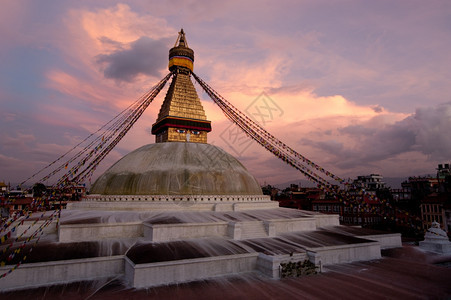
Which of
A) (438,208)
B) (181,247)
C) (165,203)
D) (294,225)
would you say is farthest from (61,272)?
(438,208)

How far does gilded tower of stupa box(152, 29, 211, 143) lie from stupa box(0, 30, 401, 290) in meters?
0.08

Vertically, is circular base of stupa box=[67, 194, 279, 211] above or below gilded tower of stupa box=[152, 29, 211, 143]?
below

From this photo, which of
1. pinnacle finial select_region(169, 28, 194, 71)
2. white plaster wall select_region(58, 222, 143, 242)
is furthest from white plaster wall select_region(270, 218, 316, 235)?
pinnacle finial select_region(169, 28, 194, 71)

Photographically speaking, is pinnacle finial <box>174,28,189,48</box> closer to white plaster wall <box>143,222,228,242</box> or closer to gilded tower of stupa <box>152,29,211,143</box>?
gilded tower of stupa <box>152,29,211,143</box>

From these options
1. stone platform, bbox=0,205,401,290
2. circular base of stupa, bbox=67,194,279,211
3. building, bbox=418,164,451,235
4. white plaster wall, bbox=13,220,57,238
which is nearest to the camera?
stone platform, bbox=0,205,401,290

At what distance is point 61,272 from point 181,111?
13314 mm

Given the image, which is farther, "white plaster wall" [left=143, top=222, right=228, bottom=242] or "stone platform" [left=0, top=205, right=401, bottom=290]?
"white plaster wall" [left=143, top=222, right=228, bottom=242]

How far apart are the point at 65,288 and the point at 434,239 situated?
16.8 m

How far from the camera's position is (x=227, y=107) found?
20547mm

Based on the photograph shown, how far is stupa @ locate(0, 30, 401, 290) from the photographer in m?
9.17

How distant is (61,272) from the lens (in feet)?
29.2

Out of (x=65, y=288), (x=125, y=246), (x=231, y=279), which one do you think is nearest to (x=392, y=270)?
(x=231, y=279)

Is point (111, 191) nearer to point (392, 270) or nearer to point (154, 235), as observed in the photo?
point (154, 235)

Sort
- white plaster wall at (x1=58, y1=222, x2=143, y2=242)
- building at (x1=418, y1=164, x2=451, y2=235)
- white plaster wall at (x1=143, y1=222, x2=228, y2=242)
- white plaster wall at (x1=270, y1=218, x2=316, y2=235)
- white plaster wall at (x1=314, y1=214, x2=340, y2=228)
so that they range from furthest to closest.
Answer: building at (x1=418, y1=164, x2=451, y2=235), white plaster wall at (x1=314, y1=214, x2=340, y2=228), white plaster wall at (x1=270, y1=218, x2=316, y2=235), white plaster wall at (x1=143, y1=222, x2=228, y2=242), white plaster wall at (x1=58, y1=222, x2=143, y2=242)
